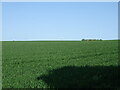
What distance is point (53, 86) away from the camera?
1116 cm

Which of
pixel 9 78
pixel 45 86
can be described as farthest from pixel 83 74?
pixel 9 78

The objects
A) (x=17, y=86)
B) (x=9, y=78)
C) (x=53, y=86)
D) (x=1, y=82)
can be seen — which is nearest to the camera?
(x=53, y=86)

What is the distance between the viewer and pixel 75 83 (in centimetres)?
1155

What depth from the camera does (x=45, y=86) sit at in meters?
11.3

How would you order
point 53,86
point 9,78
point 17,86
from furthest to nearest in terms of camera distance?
point 9,78 → point 17,86 → point 53,86

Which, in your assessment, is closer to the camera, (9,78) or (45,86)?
(45,86)

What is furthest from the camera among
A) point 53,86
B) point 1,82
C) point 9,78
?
point 9,78

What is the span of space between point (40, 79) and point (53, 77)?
70cm

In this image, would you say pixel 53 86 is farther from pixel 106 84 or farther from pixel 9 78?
pixel 9 78

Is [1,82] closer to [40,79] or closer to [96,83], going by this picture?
[40,79]

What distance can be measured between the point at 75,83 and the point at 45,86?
1425 millimetres

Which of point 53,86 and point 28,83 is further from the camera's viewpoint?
point 28,83

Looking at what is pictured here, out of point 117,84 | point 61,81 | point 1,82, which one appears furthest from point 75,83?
point 1,82

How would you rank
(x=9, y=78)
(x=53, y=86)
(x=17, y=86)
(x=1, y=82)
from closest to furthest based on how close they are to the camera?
(x=53, y=86) → (x=17, y=86) → (x=1, y=82) → (x=9, y=78)
